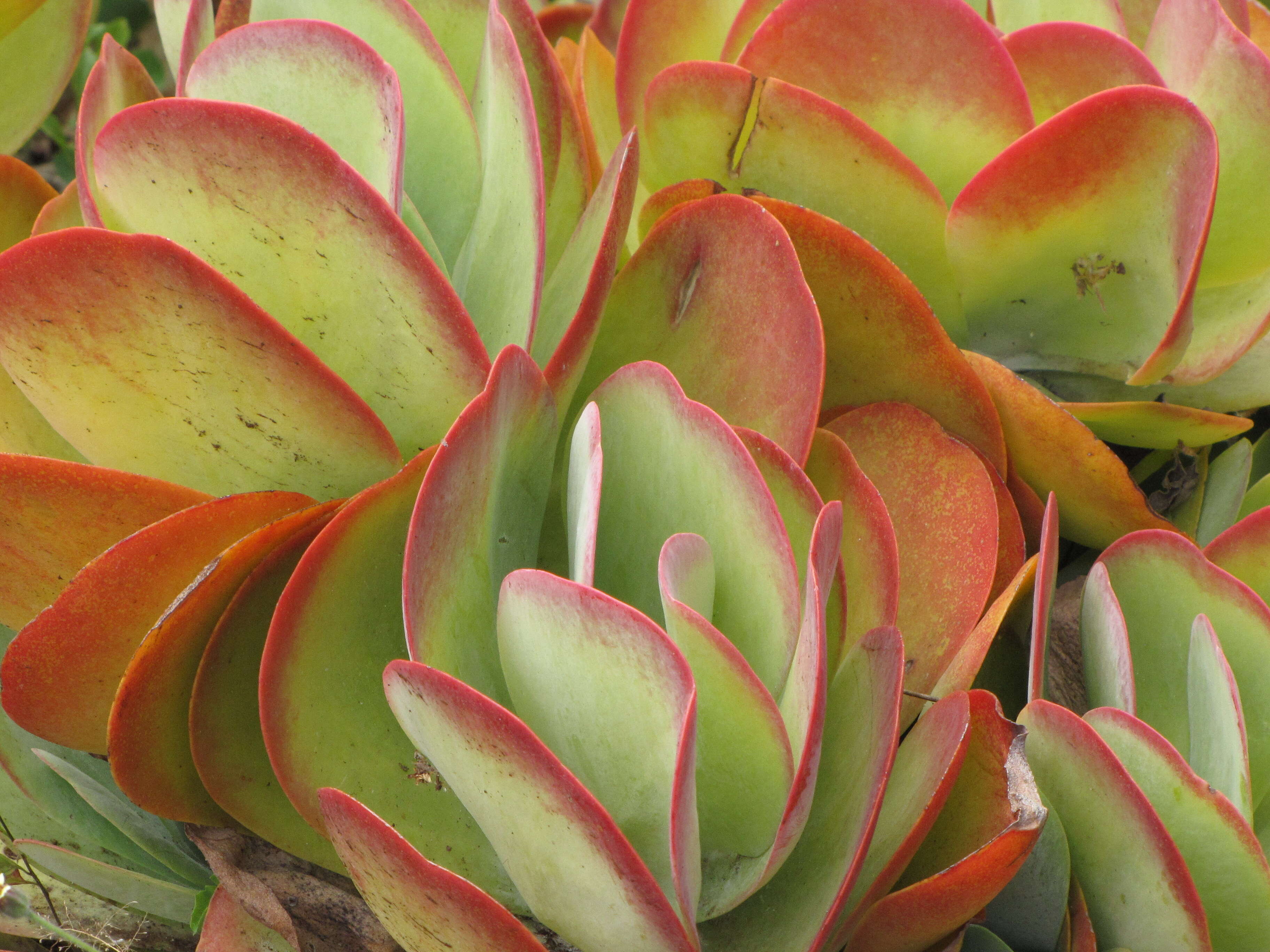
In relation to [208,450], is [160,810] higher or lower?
lower

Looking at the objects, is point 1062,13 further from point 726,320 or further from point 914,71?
point 726,320

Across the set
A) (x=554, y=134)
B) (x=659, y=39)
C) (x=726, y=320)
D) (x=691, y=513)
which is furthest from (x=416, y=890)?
(x=659, y=39)

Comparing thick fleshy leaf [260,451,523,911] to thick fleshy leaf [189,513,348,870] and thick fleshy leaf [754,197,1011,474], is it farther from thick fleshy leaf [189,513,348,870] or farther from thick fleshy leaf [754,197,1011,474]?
thick fleshy leaf [754,197,1011,474]

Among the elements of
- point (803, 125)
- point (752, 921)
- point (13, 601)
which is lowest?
point (752, 921)

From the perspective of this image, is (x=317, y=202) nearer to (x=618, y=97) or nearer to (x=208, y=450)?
(x=208, y=450)

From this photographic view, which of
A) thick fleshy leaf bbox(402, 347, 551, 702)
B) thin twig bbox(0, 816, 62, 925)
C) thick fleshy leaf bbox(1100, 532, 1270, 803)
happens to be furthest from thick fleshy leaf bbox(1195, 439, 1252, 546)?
thin twig bbox(0, 816, 62, 925)

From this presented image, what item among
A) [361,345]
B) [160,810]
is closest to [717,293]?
[361,345]

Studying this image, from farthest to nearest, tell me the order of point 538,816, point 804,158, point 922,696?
point 804,158
point 922,696
point 538,816
